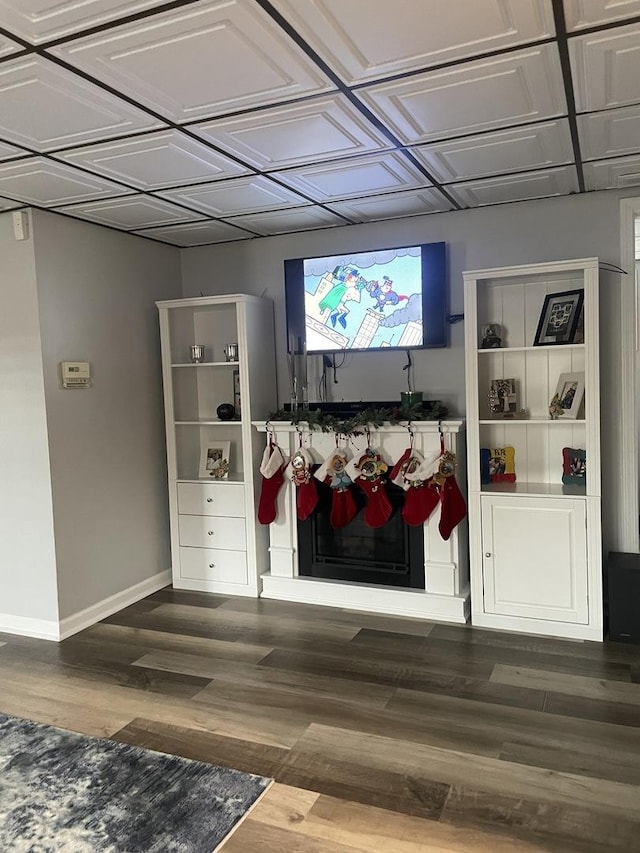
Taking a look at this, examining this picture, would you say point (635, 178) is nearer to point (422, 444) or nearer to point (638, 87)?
point (638, 87)

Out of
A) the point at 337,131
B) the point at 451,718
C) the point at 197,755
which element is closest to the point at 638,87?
the point at 337,131

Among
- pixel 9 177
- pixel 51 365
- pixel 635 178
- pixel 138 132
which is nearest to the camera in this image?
pixel 138 132

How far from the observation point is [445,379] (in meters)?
4.32

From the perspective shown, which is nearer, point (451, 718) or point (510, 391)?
point (451, 718)

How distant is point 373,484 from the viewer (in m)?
4.13

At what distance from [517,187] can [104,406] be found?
269 cm

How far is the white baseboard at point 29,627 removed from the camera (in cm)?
392

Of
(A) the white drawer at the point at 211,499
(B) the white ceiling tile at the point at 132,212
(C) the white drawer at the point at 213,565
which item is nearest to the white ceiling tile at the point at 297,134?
(B) the white ceiling tile at the point at 132,212

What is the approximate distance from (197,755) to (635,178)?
3418 mm

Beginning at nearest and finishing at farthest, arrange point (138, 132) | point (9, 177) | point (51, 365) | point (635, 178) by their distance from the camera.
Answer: point (138, 132) → point (9, 177) → point (635, 178) → point (51, 365)

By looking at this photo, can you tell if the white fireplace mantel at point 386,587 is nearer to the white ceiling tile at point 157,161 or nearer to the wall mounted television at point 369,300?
the wall mounted television at point 369,300

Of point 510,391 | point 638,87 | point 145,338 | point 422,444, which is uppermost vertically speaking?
point 638,87

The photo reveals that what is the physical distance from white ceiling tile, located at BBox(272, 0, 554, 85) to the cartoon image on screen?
2.07 metres

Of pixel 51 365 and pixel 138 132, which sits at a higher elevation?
pixel 138 132
